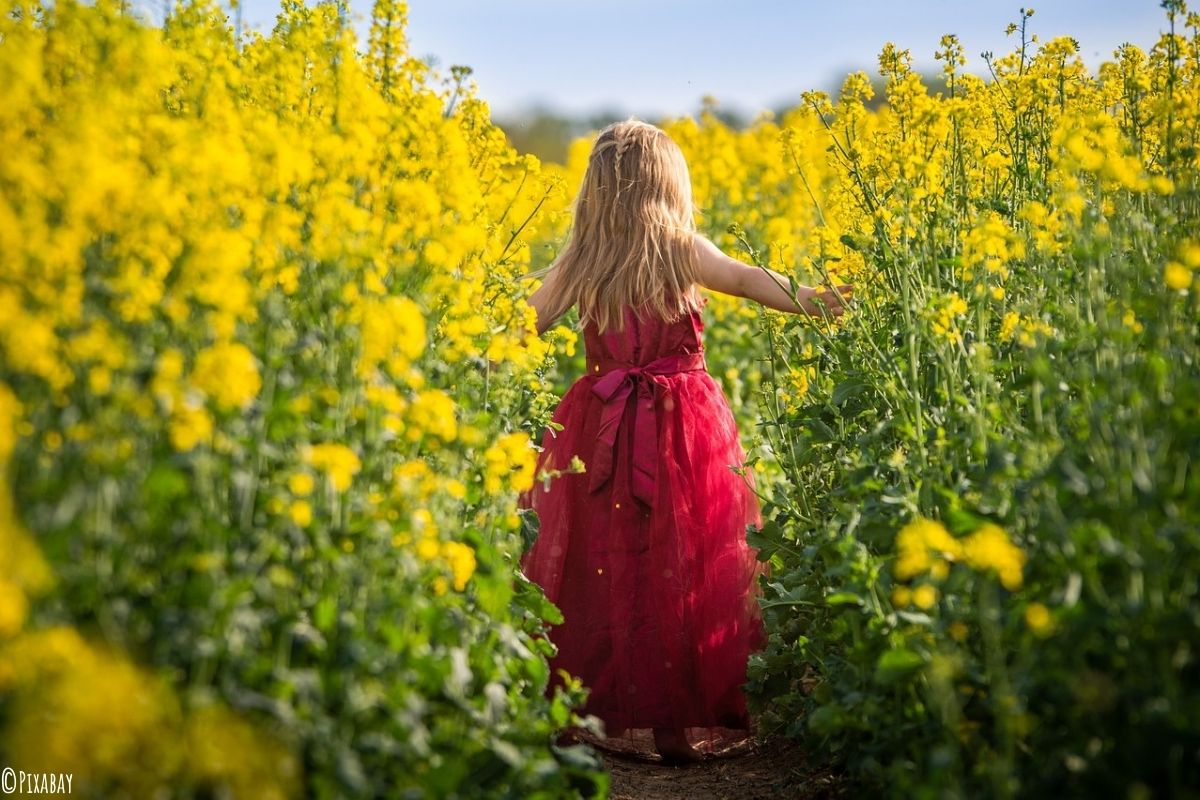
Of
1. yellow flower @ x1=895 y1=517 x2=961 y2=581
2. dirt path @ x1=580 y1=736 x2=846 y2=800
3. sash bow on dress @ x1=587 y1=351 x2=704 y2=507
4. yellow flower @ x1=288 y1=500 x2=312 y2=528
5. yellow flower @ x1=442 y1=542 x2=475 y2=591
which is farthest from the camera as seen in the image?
sash bow on dress @ x1=587 y1=351 x2=704 y2=507

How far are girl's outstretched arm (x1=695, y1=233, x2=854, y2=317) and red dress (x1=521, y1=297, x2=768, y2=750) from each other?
257 millimetres

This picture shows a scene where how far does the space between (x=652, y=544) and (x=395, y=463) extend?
150 cm

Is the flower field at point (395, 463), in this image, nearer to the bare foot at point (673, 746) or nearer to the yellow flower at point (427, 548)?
the yellow flower at point (427, 548)

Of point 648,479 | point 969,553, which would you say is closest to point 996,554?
point 969,553

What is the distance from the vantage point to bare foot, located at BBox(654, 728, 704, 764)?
3604 millimetres

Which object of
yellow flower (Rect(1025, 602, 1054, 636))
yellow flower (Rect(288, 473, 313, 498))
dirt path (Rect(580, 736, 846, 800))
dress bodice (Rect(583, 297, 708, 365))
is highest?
dress bodice (Rect(583, 297, 708, 365))

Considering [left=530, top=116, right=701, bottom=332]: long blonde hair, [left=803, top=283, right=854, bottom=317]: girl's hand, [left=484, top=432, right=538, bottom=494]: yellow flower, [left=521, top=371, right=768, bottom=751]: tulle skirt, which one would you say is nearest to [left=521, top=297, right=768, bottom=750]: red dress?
[left=521, top=371, right=768, bottom=751]: tulle skirt

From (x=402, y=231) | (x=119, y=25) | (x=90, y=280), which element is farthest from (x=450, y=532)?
(x=119, y=25)

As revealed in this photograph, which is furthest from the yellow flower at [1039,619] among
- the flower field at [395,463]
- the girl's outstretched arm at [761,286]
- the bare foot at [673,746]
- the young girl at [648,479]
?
the bare foot at [673,746]

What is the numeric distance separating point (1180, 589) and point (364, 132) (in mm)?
1823

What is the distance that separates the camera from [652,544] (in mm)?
3688

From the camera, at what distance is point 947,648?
2.24m

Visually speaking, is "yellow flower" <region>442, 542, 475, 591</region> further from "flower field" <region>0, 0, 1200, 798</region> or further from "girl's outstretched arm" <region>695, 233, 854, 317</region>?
"girl's outstretched arm" <region>695, 233, 854, 317</region>

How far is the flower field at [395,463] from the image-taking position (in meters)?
1.74
